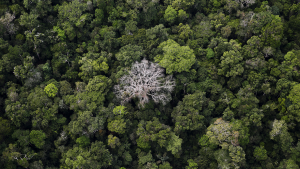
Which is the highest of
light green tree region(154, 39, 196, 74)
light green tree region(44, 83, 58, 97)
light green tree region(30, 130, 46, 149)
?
light green tree region(154, 39, 196, 74)

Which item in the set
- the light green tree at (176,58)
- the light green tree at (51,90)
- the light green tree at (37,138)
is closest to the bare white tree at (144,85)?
the light green tree at (176,58)

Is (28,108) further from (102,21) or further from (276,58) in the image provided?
(276,58)

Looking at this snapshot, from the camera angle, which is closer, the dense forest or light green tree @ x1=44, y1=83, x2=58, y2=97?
the dense forest

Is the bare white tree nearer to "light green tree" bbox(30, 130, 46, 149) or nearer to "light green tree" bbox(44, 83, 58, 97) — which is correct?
"light green tree" bbox(44, 83, 58, 97)

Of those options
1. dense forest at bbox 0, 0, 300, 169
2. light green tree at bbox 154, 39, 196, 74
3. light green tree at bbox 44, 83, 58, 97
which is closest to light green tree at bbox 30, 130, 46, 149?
dense forest at bbox 0, 0, 300, 169

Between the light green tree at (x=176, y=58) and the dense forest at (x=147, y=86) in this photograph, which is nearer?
the dense forest at (x=147, y=86)

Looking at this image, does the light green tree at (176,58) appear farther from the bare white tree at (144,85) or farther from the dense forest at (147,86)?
the bare white tree at (144,85)
